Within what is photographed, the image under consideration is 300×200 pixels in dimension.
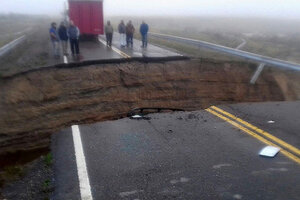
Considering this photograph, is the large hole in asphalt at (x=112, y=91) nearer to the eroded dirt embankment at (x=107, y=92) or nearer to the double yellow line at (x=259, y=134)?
the eroded dirt embankment at (x=107, y=92)

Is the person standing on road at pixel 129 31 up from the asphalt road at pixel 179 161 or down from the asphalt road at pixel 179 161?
up

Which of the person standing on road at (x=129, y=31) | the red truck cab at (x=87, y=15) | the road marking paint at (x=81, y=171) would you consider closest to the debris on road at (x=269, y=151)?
the road marking paint at (x=81, y=171)

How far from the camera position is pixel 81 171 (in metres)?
5.47

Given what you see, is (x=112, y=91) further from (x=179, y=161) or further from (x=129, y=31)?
(x=179, y=161)

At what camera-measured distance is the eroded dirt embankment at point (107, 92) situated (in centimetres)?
1238

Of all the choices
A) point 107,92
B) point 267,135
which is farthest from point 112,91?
point 267,135

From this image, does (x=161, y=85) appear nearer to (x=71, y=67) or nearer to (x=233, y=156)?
(x=71, y=67)

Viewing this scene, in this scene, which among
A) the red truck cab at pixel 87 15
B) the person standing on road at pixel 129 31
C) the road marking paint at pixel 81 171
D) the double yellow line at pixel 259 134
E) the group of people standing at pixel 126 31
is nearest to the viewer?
the road marking paint at pixel 81 171

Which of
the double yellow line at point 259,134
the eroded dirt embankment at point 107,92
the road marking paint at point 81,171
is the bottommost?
the eroded dirt embankment at point 107,92

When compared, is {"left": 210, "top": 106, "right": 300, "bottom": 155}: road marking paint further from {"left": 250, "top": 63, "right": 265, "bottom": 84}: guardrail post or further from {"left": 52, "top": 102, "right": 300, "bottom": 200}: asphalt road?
{"left": 250, "top": 63, "right": 265, "bottom": 84}: guardrail post

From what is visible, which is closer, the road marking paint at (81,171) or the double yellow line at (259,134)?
the road marking paint at (81,171)

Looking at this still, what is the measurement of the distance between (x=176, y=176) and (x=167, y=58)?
11287 mm

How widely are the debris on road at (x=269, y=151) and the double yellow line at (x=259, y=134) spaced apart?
0.12 metres

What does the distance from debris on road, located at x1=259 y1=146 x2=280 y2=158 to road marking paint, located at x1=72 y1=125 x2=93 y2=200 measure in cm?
310
